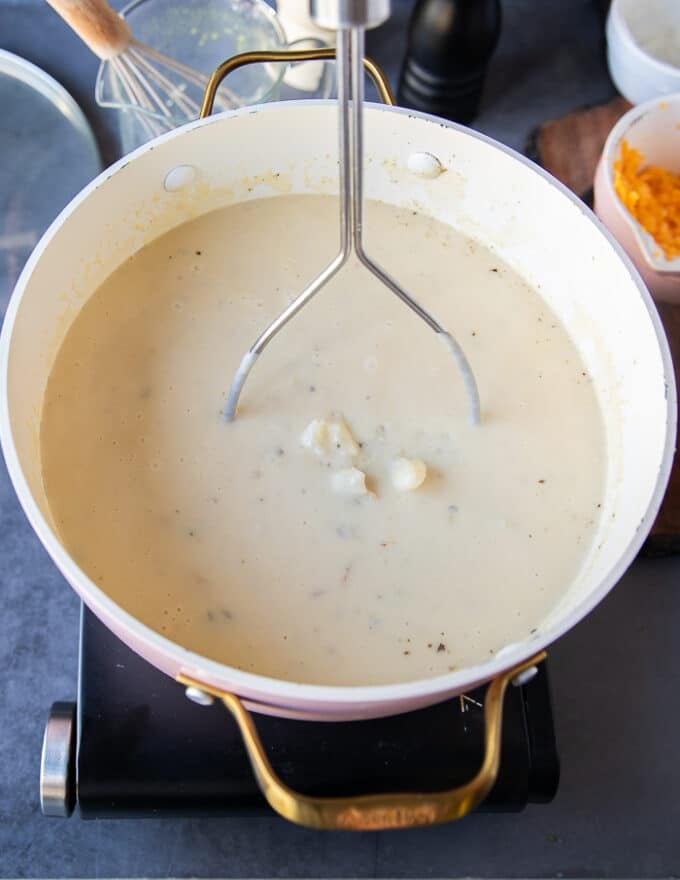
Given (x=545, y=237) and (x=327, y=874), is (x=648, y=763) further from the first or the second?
(x=545, y=237)

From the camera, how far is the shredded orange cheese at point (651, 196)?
0.76 metres

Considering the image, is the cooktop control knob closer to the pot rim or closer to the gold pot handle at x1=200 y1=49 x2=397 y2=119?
the pot rim

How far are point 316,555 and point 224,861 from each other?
25 centimetres

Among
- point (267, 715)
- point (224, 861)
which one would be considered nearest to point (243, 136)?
point (267, 715)

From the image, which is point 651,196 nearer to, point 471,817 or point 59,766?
point 471,817

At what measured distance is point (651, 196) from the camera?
31.0 inches

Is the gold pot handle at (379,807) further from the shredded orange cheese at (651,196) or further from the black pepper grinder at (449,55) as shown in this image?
the black pepper grinder at (449,55)

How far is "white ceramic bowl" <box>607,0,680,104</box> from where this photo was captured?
0.84m

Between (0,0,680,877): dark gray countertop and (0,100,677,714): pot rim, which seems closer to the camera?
(0,100,677,714): pot rim

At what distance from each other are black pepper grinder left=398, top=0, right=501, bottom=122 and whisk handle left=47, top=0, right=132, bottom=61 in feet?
0.89

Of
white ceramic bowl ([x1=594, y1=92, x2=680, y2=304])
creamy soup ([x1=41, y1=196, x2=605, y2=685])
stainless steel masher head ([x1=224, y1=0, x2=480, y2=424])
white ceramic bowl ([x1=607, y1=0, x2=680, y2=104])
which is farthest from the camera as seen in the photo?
white ceramic bowl ([x1=607, y1=0, x2=680, y2=104])

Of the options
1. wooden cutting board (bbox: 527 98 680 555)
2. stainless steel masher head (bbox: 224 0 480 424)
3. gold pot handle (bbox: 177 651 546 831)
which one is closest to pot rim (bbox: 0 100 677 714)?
gold pot handle (bbox: 177 651 546 831)

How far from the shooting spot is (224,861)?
0.67 m

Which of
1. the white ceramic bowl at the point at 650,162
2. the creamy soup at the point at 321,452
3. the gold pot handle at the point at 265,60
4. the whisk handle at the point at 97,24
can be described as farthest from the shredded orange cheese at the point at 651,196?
the whisk handle at the point at 97,24
